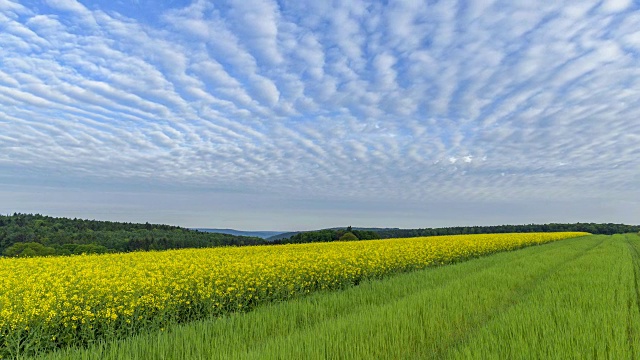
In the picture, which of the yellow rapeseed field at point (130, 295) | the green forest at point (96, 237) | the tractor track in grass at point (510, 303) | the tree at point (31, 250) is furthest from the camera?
the green forest at point (96, 237)

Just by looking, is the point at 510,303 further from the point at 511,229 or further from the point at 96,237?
the point at 511,229

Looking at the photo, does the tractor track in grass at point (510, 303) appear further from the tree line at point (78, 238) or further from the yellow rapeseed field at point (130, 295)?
the tree line at point (78, 238)

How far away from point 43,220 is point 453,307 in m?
Result: 69.9

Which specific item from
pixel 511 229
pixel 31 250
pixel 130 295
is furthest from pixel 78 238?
pixel 511 229

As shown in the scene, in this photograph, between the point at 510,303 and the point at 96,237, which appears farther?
the point at 96,237

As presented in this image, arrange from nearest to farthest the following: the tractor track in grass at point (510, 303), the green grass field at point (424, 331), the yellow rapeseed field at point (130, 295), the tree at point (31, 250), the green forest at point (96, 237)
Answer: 1. the green grass field at point (424, 331)
2. the tractor track in grass at point (510, 303)
3. the yellow rapeseed field at point (130, 295)
4. the tree at point (31, 250)
5. the green forest at point (96, 237)

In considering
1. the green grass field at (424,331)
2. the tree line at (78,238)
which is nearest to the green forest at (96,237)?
the tree line at (78,238)

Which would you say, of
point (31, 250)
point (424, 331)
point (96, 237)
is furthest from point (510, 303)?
point (96, 237)

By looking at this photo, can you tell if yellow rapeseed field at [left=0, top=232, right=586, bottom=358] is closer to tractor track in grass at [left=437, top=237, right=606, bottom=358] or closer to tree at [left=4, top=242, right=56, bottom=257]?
tractor track in grass at [left=437, top=237, right=606, bottom=358]

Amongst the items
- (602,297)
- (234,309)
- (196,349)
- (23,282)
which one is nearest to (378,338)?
(196,349)

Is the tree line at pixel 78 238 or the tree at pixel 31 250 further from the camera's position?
the tree line at pixel 78 238

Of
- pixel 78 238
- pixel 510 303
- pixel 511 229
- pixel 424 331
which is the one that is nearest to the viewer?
pixel 424 331

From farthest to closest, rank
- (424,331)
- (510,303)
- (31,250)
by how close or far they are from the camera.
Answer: (31,250), (510,303), (424,331)

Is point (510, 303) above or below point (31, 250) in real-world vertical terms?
below
